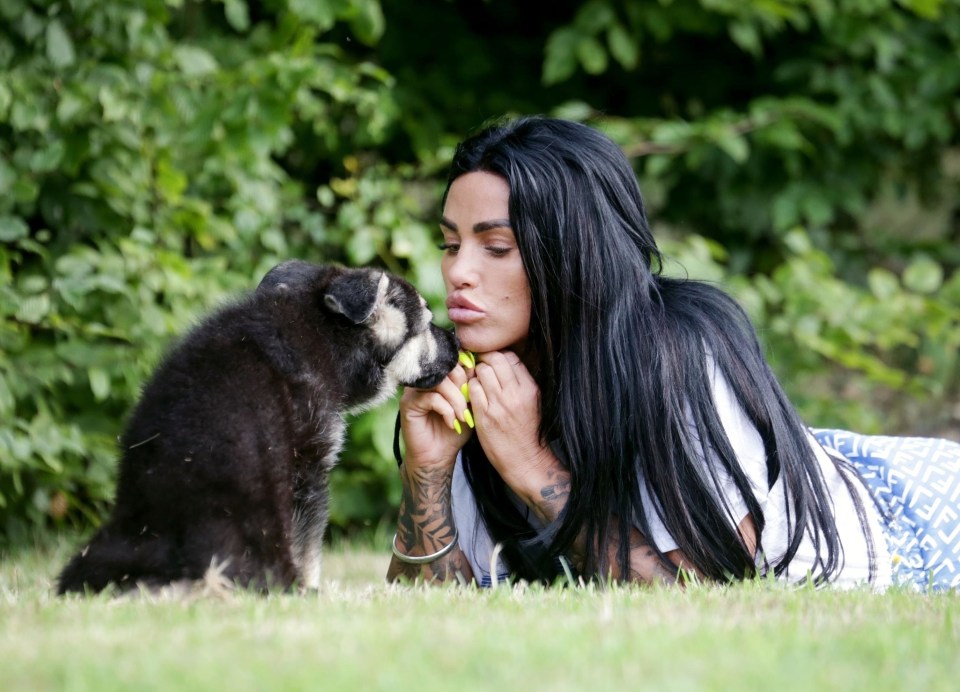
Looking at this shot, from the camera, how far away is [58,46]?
19.4 ft

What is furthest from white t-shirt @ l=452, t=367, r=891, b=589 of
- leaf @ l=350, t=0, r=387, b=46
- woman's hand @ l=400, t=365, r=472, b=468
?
leaf @ l=350, t=0, r=387, b=46

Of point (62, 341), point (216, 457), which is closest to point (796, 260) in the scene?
point (62, 341)

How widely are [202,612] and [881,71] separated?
7.14m

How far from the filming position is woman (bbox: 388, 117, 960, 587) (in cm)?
434

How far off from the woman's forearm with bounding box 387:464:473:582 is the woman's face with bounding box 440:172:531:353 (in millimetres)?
610

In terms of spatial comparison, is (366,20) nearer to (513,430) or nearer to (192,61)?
(192,61)

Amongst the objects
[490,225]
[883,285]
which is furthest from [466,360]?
[883,285]

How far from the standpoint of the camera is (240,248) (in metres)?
7.15

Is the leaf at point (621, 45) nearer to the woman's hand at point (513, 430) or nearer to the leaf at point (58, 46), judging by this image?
the leaf at point (58, 46)

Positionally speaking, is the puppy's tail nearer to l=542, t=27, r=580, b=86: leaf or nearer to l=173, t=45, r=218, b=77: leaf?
l=173, t=45, r=218, b=77: leaf

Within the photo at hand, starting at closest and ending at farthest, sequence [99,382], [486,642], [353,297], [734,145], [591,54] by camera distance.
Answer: [486,642], [353,297], [99,382], [734,145], [591,54]

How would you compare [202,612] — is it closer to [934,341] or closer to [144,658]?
[144,658]

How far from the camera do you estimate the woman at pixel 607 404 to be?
4340mm

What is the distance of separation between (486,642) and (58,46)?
443 cm
